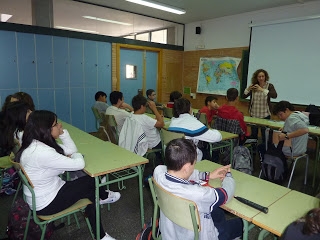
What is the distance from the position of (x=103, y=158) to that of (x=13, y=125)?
0.99 metres

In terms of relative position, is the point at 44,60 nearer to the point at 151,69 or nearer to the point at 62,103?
the point at 62,103

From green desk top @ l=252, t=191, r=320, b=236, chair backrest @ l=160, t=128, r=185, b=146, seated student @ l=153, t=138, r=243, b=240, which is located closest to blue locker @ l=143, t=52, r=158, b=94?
chair backrest @ l=160, t=128, r=185, b=146

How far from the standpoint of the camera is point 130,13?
20.6 feet

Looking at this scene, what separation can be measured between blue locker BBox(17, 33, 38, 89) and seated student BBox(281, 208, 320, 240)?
5.16 metres

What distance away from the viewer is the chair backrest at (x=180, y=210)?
1170 millimetres

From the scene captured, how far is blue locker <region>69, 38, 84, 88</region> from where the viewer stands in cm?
539

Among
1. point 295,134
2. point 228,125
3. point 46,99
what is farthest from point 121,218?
point 46,99

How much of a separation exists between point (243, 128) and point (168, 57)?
435 centimetres

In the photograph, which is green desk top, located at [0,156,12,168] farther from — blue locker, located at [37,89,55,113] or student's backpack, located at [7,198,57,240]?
blue locker, located at [37,89,55,113]

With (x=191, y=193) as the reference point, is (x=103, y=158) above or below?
below

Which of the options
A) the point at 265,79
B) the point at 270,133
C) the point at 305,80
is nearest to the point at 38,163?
the point at 270,133

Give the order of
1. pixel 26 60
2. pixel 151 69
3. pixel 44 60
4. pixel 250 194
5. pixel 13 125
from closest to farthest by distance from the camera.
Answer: pixel 250 194 < pixel 13 125 < pixel 26 60 < pixel 44 60 < pixel 151 69

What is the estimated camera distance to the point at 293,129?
292 cm

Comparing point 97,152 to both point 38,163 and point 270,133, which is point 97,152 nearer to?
point 38,163
